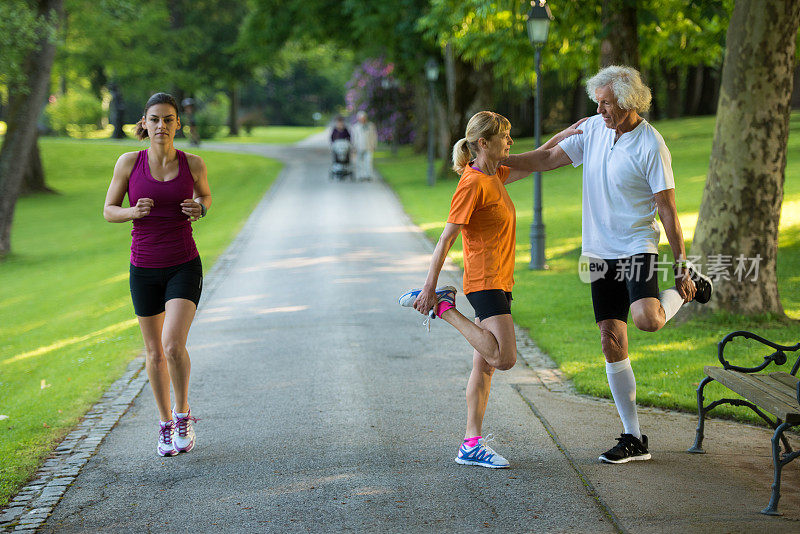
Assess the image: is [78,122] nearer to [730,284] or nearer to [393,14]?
[393,14]

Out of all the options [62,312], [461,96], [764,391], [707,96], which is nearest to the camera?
[764,391]

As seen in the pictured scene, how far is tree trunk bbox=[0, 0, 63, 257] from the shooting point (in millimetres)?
18688

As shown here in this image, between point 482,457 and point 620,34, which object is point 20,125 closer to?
point 620,34

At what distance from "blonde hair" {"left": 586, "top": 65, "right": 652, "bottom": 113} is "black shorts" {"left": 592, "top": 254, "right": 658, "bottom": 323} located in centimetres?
80

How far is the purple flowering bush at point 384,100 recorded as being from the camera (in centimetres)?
4306

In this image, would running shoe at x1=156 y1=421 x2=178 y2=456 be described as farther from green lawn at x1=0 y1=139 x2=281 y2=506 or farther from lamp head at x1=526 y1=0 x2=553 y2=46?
lamp head at x1=526 y1=0 x2=553 y2=46

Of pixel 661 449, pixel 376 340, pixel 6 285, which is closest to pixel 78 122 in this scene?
pixel 6 285

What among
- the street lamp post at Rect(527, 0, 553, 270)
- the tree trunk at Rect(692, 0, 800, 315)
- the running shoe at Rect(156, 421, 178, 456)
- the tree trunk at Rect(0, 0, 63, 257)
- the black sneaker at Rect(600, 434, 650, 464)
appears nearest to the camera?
the black sneaker at Rect(600, 434, 650, 464)

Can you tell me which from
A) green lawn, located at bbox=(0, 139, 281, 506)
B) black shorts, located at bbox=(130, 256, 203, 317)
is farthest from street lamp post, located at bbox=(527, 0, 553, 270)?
black shorts, located at bbox=(130, 256, 203, 317)

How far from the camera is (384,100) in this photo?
4328cm

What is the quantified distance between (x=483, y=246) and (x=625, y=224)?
2.58 ft

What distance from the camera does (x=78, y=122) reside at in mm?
63156

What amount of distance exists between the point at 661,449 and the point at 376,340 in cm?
385

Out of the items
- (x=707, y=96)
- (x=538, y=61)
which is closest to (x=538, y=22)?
(x=538, y=61)
